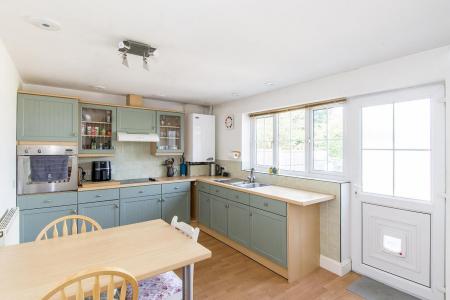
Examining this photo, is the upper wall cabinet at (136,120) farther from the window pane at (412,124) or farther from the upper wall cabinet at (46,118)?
the window pane at (412,124)

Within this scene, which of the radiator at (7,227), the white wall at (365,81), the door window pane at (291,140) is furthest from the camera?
the door window pane at (291,140)

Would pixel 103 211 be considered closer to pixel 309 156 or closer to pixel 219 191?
pixel 219 191

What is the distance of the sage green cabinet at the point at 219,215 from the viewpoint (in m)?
3.48

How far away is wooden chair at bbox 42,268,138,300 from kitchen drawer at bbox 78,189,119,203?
7.76 ft

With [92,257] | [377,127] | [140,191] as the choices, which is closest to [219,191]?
[140,191]

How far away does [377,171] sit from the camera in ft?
8.38

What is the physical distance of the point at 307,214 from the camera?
9.00ft

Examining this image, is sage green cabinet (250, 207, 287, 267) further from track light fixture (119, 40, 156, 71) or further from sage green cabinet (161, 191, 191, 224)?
track light fixture (119, 40, 156, 71)

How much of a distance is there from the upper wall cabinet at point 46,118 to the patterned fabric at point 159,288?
243 cm

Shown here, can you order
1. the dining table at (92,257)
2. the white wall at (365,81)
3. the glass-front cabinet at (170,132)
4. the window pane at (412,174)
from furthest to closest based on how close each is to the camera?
the glass-front cabinet at (170,132)
the window pane at (412,174)
the white wall at (365,81)
the dining table at (92,257)

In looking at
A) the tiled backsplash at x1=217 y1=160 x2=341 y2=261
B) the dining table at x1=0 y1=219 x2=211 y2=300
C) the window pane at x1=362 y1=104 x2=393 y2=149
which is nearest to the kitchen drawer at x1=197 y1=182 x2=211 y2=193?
the tiled backsplash at x1=217 y1=160 x2=341 y2=261

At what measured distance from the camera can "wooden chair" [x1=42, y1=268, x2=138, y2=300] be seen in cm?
100

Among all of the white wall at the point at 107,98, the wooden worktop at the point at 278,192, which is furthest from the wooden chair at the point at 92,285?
the white wall at the point at 107,98

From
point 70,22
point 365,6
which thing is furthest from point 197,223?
point 365,6
